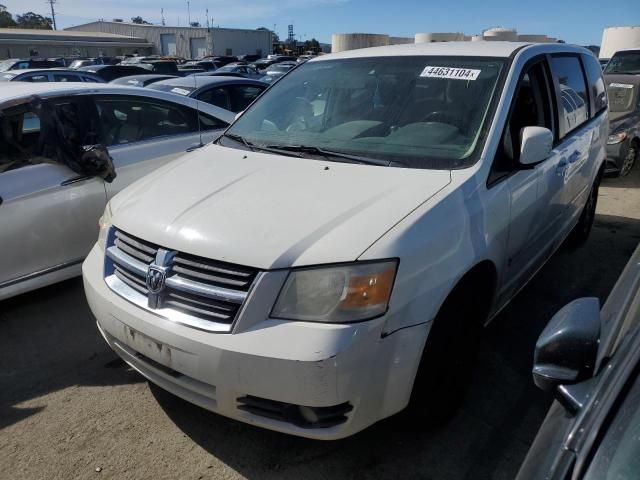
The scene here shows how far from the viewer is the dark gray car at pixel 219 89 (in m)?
7.00

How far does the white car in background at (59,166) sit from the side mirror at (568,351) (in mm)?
3285

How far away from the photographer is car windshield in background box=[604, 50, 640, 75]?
1137 cm

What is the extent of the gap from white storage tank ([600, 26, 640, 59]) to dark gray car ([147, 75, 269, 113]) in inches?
890

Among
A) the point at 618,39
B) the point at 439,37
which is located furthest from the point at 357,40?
the point at 618,39

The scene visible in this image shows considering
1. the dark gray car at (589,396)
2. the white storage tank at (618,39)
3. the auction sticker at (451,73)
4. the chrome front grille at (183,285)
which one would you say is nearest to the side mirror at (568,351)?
the dark gray car at (589,396)

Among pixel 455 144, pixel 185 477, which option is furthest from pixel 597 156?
pixel 185 477

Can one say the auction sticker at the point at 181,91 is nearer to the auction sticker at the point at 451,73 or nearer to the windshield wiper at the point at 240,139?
the windshield wiper at the point at 240,139

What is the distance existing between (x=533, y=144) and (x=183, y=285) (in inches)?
70.0

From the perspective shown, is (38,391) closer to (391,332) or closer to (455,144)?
(391,332)

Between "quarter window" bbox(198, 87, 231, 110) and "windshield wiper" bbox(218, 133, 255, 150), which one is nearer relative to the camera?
"windshield wiper" bbox(218, 133, 255, 150)

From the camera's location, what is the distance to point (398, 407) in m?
2.13

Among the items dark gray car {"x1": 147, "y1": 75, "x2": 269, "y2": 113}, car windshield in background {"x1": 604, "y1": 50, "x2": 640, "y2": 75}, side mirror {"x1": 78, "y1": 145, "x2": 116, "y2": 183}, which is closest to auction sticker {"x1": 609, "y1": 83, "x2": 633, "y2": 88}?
car windshield in background {"x1": 604, "y1": 50, "x2": 640, "y2": 75}

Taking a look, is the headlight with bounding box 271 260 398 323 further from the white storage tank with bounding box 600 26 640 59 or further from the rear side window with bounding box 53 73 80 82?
the white storage tank with bounding box 600 26 640 59

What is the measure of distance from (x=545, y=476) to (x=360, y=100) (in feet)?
7.86
